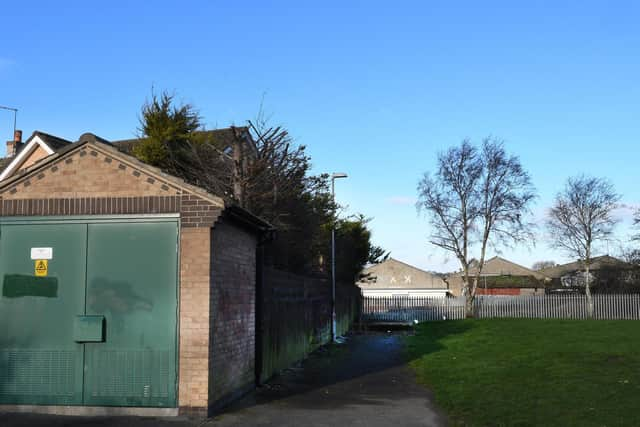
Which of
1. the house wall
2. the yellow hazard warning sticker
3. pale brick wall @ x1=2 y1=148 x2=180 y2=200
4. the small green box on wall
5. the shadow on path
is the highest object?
pale brick wall @ x1=2 y1=148 x2=180 y2=200

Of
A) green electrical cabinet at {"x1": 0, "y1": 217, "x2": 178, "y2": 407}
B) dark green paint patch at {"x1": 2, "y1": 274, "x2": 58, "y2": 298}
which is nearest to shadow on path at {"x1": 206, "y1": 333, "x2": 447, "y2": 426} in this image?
green electrical cabinet at {"x1": 0, "y1": 217, "x2": 178, "y2": 407}

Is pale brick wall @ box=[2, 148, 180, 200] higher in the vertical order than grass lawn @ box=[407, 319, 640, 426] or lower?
higher

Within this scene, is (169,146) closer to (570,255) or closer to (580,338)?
(580,338)

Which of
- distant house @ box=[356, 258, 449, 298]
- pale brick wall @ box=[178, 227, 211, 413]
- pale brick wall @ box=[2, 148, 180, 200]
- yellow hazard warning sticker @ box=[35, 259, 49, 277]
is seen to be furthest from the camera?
distant house @ box=[356, 258, 449, 298]

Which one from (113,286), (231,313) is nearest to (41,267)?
(113,286)

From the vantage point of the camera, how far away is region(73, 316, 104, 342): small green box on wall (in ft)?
30.0

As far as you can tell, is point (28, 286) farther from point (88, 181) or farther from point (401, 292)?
point (401, 292)

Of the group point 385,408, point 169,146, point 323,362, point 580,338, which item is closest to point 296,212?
point 169,146

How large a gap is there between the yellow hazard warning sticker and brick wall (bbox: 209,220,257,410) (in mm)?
2636

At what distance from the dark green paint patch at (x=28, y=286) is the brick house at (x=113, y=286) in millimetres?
22

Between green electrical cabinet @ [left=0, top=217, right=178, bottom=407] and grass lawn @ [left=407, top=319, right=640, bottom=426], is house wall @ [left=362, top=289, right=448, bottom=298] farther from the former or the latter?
green electrical cabinet @ [left=0, top=217, right=178, bottom=407]

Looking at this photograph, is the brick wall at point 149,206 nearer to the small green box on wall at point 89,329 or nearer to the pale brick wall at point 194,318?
the pale brick wall at point 194,318

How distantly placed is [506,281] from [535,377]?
7684 centimetres

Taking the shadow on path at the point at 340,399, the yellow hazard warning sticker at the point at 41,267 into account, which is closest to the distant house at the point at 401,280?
the shadow on path at the point at 340,399
